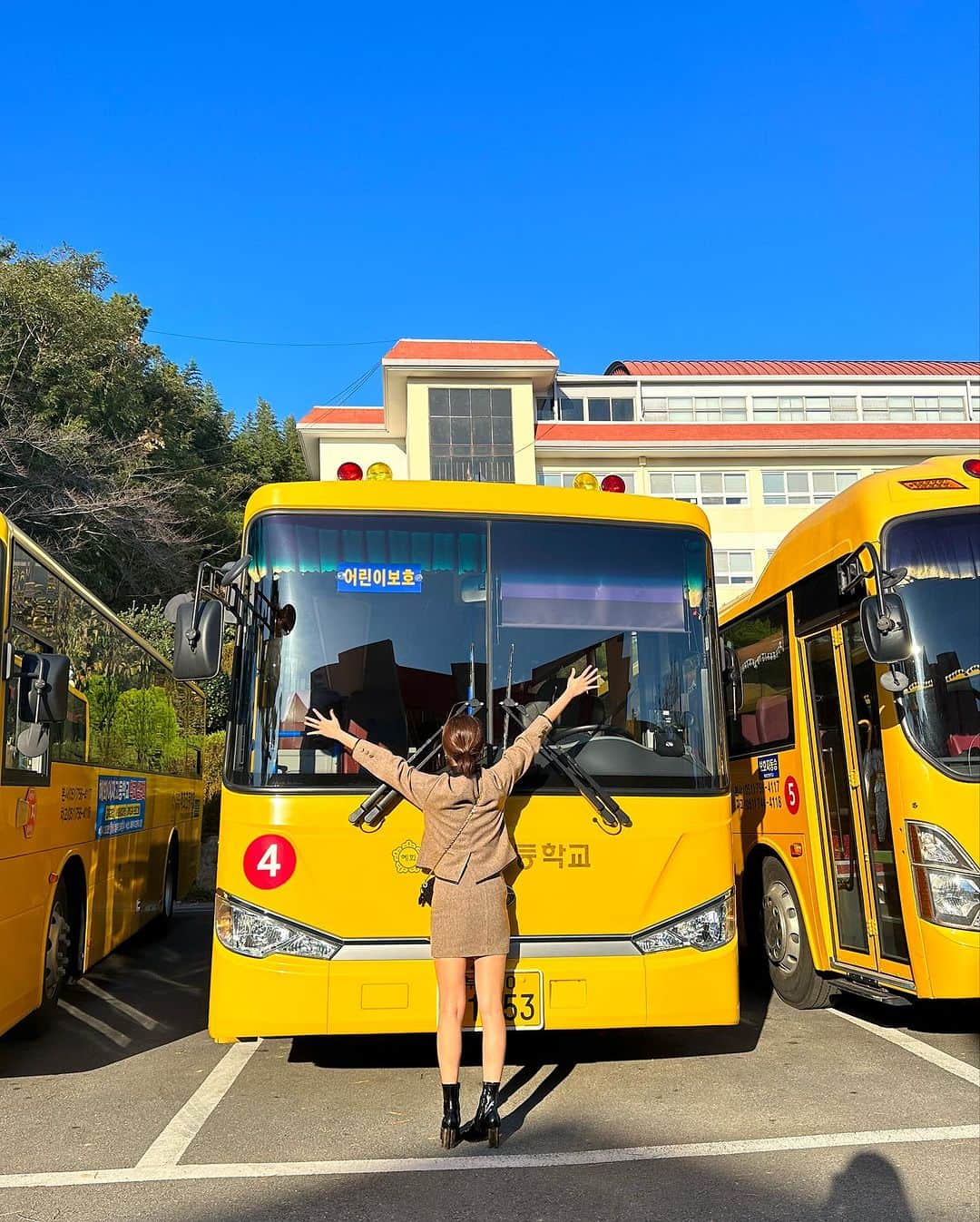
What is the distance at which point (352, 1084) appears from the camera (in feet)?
18.9

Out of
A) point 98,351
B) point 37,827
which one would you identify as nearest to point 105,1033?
point 37,827

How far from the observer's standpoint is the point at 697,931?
17.6 ft

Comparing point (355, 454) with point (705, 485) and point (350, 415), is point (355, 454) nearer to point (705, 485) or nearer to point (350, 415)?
point (350, 415)

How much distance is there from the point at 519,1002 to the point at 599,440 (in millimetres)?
39466

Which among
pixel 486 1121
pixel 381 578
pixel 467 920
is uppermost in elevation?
pixel 381 578

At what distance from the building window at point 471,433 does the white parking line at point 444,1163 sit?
3790 centimetres

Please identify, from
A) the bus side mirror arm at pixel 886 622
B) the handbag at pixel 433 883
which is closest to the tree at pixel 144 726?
the handbag at pixel 433 883

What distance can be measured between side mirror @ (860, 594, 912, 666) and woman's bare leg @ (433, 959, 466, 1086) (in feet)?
8.71

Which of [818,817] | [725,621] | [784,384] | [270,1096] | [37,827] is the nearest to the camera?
[270,1096]

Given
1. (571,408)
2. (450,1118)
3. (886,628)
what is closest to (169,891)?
(450,1118)

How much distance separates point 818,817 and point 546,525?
2.86 meters

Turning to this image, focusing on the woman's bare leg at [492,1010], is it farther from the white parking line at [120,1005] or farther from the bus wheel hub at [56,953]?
Result: the white parking line at [120,1005]

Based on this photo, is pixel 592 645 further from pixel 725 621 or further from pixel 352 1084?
pixel 725 621

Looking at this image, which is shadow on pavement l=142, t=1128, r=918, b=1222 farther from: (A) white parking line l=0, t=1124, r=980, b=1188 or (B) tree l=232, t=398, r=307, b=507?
(B) tree l=232, t=398, r=307, b=507
